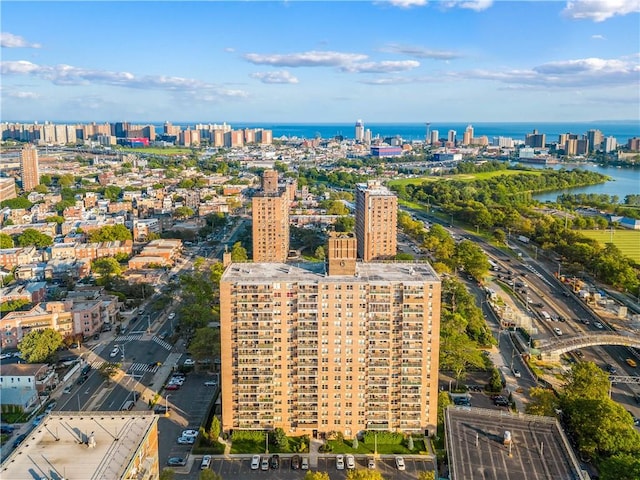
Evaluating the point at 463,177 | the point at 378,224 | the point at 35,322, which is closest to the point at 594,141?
the point at 463,177

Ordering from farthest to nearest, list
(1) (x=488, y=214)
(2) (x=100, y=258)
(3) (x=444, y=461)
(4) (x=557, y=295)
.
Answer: (1) (x=488, y=214) → (2) (x=100, y=258) → (4) (x=557, y=295) → (3) (x=444, y=461)

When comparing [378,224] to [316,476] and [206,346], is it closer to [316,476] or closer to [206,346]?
[206,346]

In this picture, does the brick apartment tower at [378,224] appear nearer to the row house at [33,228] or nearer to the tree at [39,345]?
the tree at [39,345]

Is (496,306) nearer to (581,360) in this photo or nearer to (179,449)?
(581,360)

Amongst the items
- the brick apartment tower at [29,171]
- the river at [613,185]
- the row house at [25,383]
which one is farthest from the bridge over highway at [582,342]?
the brick apartment tower at [29,171]

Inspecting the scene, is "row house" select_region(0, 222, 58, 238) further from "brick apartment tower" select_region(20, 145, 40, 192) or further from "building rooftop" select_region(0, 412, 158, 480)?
"building rooftop" select_region(0, 412, 158, 480)

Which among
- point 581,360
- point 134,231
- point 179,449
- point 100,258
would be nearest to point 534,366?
point 581,360

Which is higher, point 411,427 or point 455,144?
point 455,144
